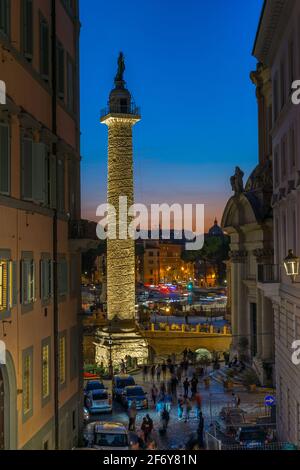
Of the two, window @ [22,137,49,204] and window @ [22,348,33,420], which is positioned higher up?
window @ [22,137,49,204]

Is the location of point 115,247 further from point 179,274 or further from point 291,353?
point 179,274

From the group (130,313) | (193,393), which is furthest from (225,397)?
(130,313)

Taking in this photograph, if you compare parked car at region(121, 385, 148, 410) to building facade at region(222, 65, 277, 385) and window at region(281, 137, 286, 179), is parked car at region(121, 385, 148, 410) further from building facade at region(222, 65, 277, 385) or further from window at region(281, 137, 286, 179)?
window at region(281, 137, 286, 179)

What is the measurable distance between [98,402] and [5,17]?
19702 millimetres

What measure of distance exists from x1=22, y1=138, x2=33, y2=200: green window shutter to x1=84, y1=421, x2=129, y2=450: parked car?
9.64 metres

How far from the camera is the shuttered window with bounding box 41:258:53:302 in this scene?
18.2 m

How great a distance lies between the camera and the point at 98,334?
4981 centimetres

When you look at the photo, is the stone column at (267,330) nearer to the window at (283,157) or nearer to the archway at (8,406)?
the window at (283,157)

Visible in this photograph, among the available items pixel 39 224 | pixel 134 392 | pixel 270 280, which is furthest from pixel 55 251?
pixel 134 392

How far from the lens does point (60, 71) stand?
2161cm

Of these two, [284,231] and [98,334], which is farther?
[98,334]

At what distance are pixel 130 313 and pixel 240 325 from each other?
11.5 metres

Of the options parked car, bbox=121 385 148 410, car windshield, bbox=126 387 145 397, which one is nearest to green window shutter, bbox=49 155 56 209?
parked car, bbox=121 385 148 410
